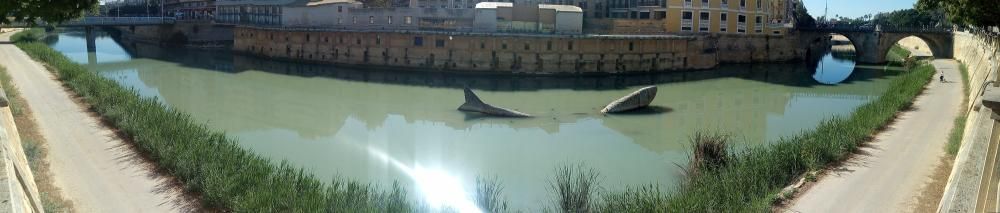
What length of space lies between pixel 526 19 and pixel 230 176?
38191 millimetres

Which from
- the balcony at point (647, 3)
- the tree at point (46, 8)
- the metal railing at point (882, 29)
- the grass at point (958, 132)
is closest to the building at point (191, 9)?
the balcony at point (647, 3)

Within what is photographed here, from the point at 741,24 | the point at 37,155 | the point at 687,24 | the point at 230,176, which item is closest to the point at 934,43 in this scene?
the point at 741,24

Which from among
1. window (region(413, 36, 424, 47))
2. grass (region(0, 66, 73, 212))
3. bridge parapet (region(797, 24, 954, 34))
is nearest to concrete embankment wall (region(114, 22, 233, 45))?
window (region(413, 36, 424, 47))

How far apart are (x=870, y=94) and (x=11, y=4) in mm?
39547

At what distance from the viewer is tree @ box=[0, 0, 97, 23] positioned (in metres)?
24.7

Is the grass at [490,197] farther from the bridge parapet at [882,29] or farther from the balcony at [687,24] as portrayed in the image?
the bridge parapet at [882,29]

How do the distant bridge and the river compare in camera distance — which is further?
the distant bridge

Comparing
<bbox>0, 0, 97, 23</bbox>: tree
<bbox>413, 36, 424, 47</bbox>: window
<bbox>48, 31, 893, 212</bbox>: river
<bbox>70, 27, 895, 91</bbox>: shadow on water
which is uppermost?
<bbox>0, 0, 97, 23</bbox>: tree

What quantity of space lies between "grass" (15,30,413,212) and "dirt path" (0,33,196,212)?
15.2 inches

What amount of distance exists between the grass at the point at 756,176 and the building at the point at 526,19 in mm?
30328

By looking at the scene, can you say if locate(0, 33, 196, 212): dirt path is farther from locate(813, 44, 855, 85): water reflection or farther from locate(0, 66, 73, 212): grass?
locate(813, 44, 855, 85): water reflection

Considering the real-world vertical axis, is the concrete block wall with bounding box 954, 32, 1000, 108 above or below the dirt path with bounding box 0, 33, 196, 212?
above

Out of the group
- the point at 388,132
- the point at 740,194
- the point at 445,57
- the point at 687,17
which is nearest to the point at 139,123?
the point at 388,132

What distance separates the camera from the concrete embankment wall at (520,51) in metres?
A: 46.7
